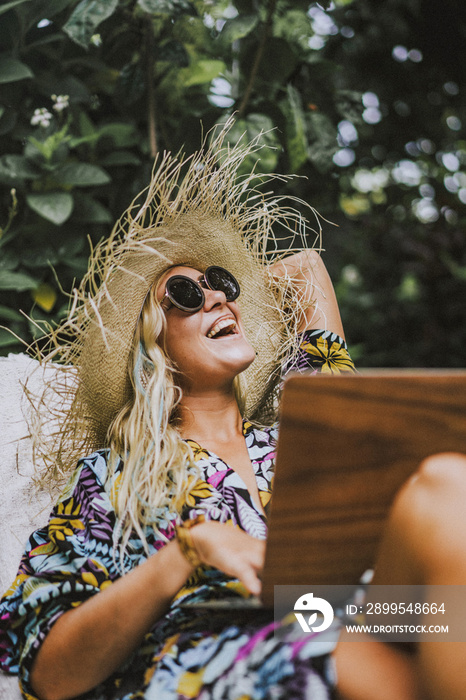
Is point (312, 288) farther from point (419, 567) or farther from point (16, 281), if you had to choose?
point (419, 567)

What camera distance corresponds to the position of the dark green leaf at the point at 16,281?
1.96 m

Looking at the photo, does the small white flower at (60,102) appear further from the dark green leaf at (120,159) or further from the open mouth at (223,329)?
the open mouth at (223,329)

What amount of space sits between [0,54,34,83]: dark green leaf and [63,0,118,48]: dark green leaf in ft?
0.60

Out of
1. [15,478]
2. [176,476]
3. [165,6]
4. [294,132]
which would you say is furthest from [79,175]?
[176,476]

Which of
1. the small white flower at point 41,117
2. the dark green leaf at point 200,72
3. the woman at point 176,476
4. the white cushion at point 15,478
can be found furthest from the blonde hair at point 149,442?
the dark green leaf at point 200,72

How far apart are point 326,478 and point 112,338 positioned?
808 millimetres

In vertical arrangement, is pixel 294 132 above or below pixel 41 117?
below

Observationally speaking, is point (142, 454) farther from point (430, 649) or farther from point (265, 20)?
point (265, 20)

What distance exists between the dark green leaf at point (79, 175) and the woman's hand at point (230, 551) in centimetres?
139

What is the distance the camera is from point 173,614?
1178 mm

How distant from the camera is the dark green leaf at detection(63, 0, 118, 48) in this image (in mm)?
1885

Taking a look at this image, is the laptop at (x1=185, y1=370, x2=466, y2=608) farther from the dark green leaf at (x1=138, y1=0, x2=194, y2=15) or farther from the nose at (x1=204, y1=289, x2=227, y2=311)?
the dark green leaf at (x1=138, y1=0, x2=194, y2=15)

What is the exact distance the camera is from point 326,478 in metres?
0.87

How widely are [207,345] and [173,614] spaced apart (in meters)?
0.59
